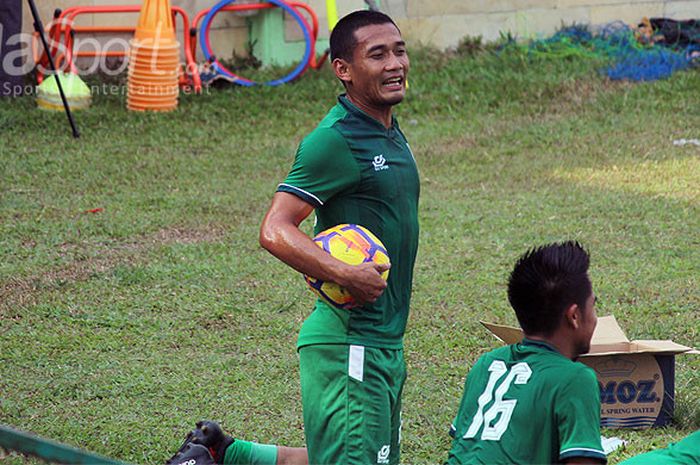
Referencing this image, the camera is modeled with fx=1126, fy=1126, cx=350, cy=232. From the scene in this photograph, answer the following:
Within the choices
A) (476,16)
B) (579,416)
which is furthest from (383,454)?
(476,16)

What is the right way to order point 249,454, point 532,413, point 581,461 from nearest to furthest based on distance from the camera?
point 581,461 → point 532,413 → point 249,454

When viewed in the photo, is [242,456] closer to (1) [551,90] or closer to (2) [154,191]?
(2) [154,191]

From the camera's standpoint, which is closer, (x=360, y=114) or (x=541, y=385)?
(x=541, y=385)

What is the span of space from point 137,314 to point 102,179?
3275mm

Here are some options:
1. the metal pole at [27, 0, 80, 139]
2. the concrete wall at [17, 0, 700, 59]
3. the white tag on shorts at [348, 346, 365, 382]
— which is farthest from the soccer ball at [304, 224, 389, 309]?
the concrete wall at [17, 0, 700, 59]

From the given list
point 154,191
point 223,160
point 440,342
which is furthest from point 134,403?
point 223,160

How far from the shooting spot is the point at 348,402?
366cm

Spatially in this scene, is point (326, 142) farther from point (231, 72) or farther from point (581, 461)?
point (231, 72)

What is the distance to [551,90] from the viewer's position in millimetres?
12305

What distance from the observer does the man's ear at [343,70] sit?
Answer: 154 inches

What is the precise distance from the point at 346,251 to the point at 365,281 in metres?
0.13

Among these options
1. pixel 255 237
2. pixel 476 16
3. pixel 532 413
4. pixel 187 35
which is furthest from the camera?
pixel 476 16

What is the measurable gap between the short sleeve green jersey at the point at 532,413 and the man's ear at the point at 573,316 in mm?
92

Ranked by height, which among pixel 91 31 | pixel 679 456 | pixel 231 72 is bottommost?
pixel 679 456
